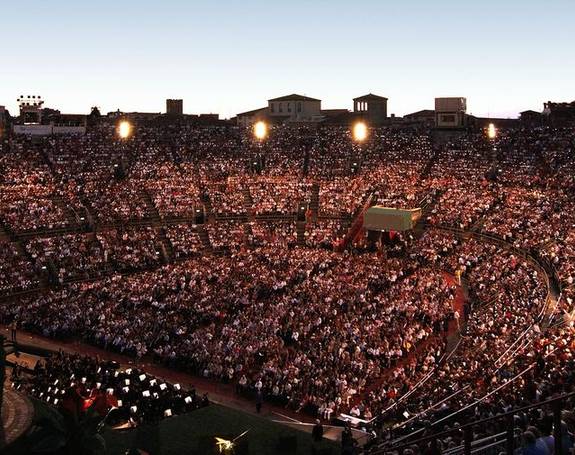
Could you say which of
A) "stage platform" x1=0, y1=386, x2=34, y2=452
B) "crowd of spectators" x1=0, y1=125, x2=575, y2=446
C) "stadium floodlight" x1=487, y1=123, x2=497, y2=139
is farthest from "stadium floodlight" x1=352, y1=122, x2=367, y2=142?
"stage platform" x1=0, y1=386, x2=34, y2=452

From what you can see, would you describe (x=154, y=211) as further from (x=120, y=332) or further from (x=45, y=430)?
(x=45, y=430)

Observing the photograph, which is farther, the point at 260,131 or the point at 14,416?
the point at 260,131

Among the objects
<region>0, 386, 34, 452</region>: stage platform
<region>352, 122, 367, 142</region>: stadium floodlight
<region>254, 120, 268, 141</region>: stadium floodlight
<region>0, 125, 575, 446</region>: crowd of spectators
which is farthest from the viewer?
<region>254, 120, 268, 141</region>: stadium floodlight

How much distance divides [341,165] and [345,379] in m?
36.6

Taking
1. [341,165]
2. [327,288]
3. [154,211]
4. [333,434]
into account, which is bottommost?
[333,434]

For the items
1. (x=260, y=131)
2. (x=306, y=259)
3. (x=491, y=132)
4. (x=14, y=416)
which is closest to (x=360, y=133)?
(x=260, y=131)

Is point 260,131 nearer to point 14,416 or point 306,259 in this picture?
point 306,259

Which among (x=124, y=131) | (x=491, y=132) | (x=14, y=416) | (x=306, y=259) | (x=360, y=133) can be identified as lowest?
(x=14, y=416)

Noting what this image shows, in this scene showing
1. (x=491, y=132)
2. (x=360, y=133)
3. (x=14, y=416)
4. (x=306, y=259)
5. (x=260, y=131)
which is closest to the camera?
(x=14, y=416)

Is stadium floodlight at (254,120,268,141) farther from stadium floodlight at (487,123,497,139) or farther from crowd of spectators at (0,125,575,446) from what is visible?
stadium floodlight at (487,123,497,139)

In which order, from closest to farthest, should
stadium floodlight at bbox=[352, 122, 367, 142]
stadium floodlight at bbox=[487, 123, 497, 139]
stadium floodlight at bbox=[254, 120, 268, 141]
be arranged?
1. stadium floodlight at bbox=[487, 123, 497, 139]
2. stadium floodlight at bbox=[352, 122, 367, 142]
3. stadium floodlight at bbox=[254, 120, 268, 141]

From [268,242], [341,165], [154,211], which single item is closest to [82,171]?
[154,211]

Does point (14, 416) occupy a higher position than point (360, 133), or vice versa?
point (360, 133)

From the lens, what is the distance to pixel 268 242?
146 ft
